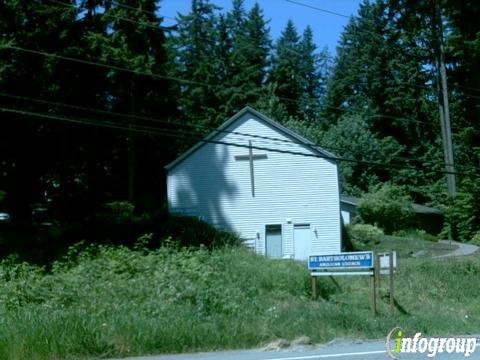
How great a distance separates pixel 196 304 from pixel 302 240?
2002 cm

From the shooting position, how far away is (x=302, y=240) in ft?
126

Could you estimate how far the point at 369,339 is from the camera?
1708 centimetres

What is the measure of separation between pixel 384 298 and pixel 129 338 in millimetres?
11642

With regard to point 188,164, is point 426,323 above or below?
below

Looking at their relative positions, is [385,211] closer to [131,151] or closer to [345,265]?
[131,151]

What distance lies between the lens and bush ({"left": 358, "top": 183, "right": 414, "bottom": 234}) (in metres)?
51.0

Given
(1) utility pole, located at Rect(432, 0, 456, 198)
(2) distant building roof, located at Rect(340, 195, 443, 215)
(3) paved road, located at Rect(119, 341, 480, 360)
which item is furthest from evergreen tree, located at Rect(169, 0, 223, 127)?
(3) paved road, located at Rect(119, 341, 480, 360)

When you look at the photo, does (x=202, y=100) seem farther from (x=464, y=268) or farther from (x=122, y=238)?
(x=464, y=268)

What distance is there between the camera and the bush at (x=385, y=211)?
2008 inches

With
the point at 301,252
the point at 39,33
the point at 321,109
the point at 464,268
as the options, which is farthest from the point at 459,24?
the point at 321,109

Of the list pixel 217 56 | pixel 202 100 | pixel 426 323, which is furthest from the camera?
pixel 217 56

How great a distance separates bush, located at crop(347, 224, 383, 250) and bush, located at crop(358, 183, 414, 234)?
263 centimetres

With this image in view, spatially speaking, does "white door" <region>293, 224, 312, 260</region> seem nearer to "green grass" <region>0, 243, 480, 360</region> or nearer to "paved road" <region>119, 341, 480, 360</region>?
"green grass" <region>0, 243, 480, 360</region>

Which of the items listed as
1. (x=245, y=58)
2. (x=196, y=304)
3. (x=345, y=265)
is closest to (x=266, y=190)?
Result: (x=345, y=265)
